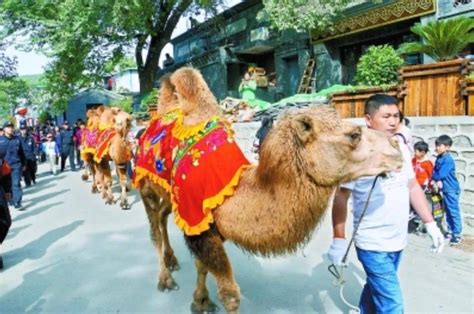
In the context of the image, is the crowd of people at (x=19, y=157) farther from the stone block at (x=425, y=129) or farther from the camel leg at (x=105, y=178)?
the stone block at (x=425, y=129)

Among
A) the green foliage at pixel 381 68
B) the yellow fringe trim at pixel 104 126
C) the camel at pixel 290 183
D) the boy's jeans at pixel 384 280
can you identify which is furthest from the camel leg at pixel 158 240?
the yellow fringe trim at pixel 104 126

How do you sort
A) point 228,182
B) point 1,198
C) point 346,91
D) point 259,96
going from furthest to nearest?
point 259,96 < point 346,91 < point 1,198 < point 228,182

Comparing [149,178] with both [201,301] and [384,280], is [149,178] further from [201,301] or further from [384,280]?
[384,280]

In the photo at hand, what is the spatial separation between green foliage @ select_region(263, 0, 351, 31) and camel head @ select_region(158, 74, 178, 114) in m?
6.94

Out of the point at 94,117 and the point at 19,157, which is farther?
the point at 94,117

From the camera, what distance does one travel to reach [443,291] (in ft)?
13.6

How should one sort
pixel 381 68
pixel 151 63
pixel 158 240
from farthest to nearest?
pixel 151 63 < pixel 381 68 < pixel 158 240

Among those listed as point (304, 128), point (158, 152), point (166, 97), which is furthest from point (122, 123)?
point (304, 128)

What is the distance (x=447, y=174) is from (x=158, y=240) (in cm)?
380

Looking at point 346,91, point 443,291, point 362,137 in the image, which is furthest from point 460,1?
point 362,137

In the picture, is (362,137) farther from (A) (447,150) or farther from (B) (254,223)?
(A) (447,150)

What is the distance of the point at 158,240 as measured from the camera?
4707mm

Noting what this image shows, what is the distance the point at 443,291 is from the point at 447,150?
228cm

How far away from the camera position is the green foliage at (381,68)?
826cm
